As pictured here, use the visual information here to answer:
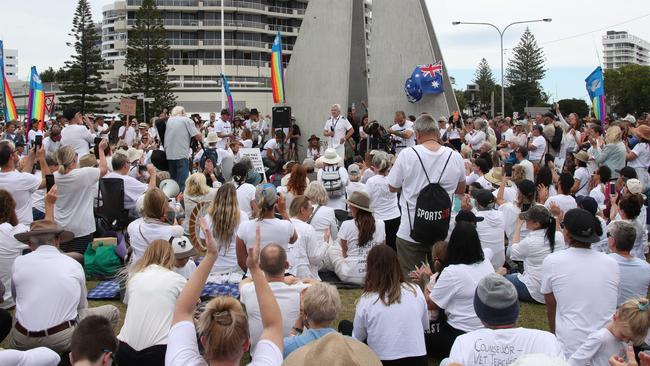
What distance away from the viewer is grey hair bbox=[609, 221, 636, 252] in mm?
5840

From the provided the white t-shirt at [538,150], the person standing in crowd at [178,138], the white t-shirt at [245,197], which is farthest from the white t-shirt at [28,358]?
the white t-shirt at [538,150]

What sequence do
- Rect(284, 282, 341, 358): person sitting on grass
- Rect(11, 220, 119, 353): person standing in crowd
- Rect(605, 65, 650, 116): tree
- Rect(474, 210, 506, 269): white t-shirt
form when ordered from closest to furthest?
Rect(284, 282, 341, 358): person sitting on grass < Rect(11, 220, 119, 353): person standing in crowd < Rect(474, 210, 506, 269): white t-shirt < Rect(605, 65, 650, 116): tree

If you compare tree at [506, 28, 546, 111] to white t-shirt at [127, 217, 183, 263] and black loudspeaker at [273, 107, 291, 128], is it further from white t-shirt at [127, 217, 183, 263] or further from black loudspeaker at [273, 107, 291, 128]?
white t-shirt at [127, 217, 183, 263]

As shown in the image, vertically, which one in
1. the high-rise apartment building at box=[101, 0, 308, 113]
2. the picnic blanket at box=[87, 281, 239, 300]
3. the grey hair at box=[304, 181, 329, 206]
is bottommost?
the picnic blanket at box=[87, 281, 239, 300]

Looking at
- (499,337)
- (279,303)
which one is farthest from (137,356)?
(499,337)

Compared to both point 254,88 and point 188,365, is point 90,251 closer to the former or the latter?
point 188,365

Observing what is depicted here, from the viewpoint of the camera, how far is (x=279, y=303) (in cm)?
522

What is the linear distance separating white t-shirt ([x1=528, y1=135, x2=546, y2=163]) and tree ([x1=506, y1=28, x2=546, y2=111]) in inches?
2902

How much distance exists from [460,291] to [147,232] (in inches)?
129

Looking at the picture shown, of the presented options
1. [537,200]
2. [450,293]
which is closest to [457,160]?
[450,293]

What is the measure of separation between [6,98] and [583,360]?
18519 millimetres

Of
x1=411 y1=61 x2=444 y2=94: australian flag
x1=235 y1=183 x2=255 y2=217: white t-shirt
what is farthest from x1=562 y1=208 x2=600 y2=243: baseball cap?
x1=411 y1=61 x2=444 y2=94: australian flag

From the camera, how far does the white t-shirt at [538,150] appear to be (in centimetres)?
1448

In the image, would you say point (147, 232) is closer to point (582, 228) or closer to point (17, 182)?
point (17, 182)
